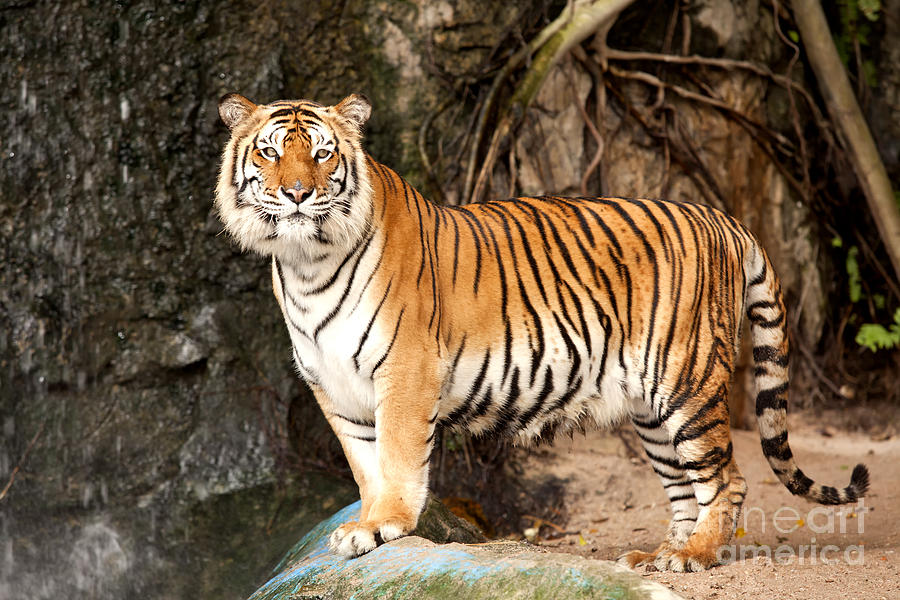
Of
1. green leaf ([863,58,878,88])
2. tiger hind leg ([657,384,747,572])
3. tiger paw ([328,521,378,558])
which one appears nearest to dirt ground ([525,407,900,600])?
tiger hind leg ([657,384,747,572])

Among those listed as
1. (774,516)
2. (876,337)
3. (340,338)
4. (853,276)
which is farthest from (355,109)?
(853,276)

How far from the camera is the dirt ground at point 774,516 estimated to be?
3.56 metres

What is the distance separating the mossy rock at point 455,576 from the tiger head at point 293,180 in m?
1.18

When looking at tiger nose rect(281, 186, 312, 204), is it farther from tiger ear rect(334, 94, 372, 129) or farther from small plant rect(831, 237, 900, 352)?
small plant rect(831, 237, 900, 352)

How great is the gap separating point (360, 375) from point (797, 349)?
16.4 feet

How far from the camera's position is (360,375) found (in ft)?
12.1

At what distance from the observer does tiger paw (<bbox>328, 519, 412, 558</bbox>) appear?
11.3 feet

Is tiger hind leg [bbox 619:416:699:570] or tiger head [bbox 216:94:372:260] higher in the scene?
tiger head [bbox 216:94:372:260]

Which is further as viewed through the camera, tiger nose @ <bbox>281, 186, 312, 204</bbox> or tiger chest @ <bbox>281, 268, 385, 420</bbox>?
tiger chest @ <bbox>281, 268, 385, 420</bbox>

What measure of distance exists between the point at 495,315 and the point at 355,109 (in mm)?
1036

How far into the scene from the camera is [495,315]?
4.01 m

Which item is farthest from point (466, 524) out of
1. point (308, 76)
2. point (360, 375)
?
point (308, 76)

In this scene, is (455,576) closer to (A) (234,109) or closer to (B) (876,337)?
(A) (234,109)

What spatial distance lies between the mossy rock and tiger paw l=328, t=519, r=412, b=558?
0.12ft
